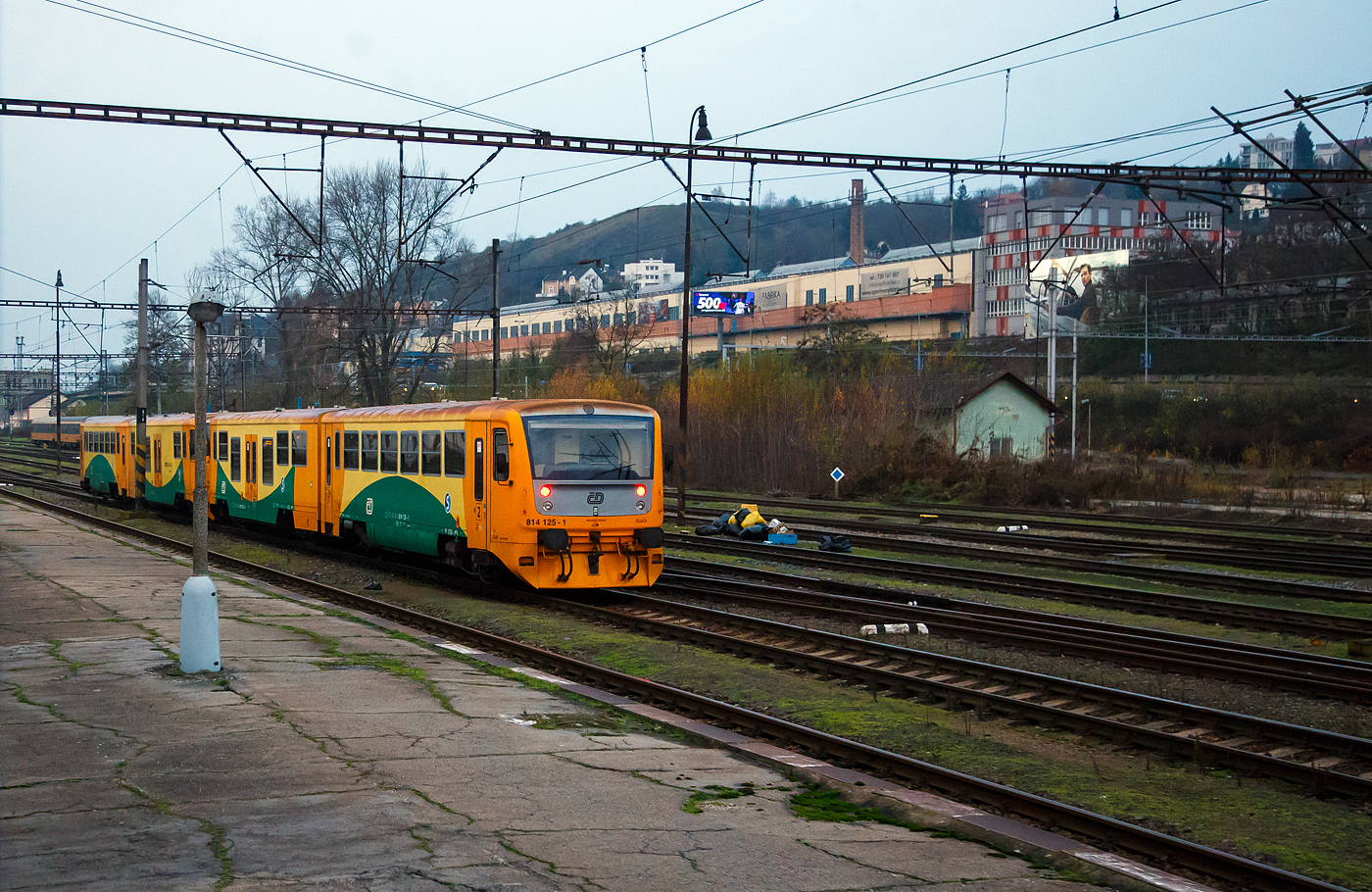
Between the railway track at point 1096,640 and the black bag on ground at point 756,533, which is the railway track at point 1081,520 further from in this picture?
the railway track at point 1096,640

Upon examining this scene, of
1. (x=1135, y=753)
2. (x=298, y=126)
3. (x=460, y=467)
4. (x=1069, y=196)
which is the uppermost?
(x=1069, y=196)

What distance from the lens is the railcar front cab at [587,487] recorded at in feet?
53.8

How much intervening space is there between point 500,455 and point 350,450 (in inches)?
248

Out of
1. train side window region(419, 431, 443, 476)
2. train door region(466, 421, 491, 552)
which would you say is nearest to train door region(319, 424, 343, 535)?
train side window region(419, 431, 443, 476)

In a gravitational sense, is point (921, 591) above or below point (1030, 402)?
below

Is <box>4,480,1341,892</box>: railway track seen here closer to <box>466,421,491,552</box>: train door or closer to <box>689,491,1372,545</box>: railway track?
<box>466,421,491,552</box>: train door

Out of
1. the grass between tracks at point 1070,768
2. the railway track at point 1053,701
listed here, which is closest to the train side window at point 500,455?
the railway track at point 1053,701

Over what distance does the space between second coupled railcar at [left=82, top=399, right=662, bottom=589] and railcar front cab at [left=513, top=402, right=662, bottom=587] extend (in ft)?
0.05

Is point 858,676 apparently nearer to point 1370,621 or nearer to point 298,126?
point 1370,621

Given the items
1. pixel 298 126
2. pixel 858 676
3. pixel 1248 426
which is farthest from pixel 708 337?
pixel 858 676

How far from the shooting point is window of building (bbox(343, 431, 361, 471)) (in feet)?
71.4

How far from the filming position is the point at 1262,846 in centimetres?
693

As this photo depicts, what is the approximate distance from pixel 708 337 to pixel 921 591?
7267 cm

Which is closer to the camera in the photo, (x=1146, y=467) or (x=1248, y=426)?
(x=1146, y=467)
